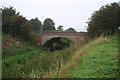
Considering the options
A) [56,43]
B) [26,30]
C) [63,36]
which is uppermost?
[26,30]

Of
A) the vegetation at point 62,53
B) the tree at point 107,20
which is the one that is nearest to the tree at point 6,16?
the vegetation at point 62,53

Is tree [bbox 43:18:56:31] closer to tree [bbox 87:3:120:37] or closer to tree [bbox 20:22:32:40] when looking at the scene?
tree [bbox 20:22:32:40]

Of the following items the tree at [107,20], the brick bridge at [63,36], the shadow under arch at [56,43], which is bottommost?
the shadow under arch at [56,43]

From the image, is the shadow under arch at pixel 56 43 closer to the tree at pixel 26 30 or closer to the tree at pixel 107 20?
the tree at pixel 26 30

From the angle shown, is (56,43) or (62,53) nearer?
(62,53)

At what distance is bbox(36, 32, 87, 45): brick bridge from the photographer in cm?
4372

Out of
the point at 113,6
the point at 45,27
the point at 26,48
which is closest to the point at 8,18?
the point at 26,48

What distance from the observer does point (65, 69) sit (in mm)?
10609

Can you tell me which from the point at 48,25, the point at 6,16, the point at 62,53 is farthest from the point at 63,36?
the point at 62,53

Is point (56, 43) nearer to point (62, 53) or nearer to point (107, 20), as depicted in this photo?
point (107, 20)

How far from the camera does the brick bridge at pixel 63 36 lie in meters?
43.7

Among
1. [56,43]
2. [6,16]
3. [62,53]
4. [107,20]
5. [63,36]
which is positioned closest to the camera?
[62,53]

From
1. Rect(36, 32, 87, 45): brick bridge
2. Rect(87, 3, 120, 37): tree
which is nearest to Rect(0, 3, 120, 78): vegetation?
Rect(87, 3, 120, 37): tree

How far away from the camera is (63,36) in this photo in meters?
45.6
